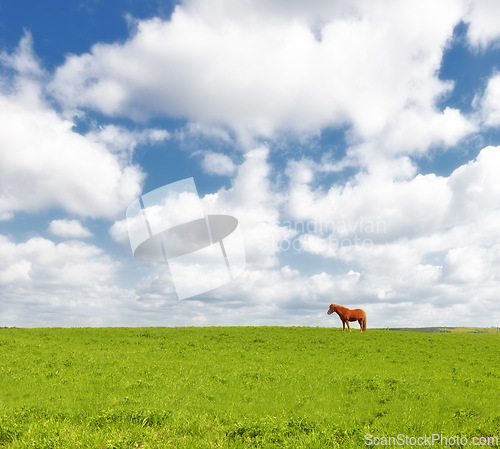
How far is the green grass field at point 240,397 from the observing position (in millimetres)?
11203

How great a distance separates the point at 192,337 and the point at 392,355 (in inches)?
829

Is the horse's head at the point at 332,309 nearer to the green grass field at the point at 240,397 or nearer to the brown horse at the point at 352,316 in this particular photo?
the brown horse at the point at 352,316

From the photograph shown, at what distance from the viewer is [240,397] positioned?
15.1 meters

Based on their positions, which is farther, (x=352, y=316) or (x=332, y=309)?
(x=332, y=309)

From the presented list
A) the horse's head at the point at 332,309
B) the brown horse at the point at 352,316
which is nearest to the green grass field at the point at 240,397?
the brown horse at the point at 352,316

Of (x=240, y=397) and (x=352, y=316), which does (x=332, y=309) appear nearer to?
(x=352, y=316)

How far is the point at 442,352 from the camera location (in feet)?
103

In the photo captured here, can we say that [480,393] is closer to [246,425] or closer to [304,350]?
[246,425]

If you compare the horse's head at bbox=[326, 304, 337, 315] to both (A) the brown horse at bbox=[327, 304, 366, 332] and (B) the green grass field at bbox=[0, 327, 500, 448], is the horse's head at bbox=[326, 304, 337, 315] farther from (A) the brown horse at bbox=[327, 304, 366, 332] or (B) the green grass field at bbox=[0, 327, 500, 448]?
(B) the green grass field at bbox=[0, 327, 500, 448]

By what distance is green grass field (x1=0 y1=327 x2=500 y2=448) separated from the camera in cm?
1120

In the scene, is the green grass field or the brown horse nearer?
the green grass field

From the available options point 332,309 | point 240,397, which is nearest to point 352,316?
point 332,309

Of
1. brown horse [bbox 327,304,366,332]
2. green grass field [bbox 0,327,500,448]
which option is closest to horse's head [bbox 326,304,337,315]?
brown horse [bbox 327,304,366,332]

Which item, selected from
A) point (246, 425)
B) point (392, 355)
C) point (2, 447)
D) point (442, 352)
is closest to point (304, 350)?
point (392, 355)
